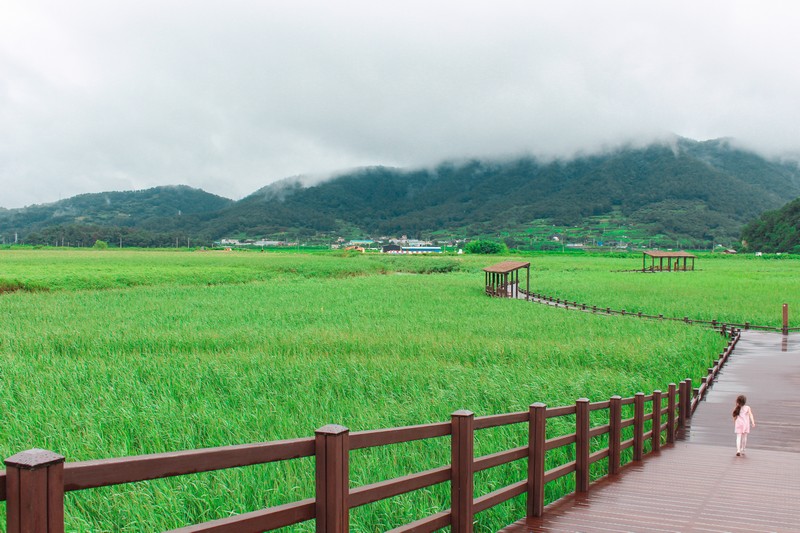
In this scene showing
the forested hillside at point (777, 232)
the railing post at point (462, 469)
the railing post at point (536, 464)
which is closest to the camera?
the railing post at point (462, 469)

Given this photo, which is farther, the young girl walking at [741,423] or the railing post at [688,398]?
the railing post at [688,398]

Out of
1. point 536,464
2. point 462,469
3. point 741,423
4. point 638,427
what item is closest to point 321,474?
point 462,469

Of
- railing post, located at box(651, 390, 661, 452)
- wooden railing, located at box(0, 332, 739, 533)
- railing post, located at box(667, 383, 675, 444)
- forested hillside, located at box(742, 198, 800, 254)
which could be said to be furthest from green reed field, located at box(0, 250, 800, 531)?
forested hillside, located at box(742, 198, 800, 254)

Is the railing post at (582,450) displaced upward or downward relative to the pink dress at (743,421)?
upward

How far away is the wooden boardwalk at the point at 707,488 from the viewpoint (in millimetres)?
5551

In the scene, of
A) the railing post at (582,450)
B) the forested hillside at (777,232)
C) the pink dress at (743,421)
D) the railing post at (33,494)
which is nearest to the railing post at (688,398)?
the pink dress at (743,421)

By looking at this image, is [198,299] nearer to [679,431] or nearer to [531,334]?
[531,334]

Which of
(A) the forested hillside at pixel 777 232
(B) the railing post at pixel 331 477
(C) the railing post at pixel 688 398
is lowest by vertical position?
(C) the railing post at pixel 688 398

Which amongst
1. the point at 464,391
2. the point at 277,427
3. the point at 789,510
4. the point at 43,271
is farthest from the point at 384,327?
the point at 43,271

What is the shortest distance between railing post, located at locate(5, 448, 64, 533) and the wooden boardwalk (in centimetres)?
404

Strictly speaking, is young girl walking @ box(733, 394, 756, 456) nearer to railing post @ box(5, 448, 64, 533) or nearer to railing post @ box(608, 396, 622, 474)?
railing post @ box(608, 396, 622, 474)

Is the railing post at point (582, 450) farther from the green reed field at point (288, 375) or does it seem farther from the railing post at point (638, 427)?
the railing post at point (638, 427)

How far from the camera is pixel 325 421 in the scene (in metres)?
9.62

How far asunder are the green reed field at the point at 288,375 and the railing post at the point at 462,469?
Answer: 1401 mm
